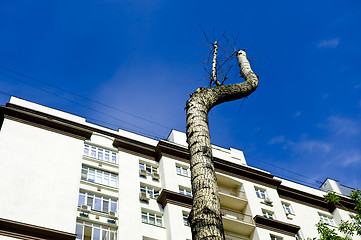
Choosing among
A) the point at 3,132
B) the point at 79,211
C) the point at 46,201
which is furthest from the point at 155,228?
the point at 3,132

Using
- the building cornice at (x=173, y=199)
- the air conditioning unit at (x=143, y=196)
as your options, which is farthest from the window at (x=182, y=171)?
the air conditioning unit at (x=143, y=196)

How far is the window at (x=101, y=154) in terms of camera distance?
31750mm

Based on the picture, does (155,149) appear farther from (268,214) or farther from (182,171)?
(268,214)

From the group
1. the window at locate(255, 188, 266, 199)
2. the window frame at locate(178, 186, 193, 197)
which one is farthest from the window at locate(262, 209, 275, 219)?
the window frame at locate(178, 186, 193, 197)

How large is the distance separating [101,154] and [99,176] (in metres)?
2.65

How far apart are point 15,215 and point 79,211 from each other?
3.91m

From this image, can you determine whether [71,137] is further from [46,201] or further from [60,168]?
[46,201]

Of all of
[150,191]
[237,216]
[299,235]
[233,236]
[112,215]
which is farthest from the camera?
[299,235]

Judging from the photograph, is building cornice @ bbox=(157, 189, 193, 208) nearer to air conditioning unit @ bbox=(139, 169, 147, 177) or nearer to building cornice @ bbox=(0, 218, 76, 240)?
air conditioning unit @ bbox=(139, 169, 147, 177)

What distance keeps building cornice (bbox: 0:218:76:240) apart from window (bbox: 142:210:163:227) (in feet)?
18.6

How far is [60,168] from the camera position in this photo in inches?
1110

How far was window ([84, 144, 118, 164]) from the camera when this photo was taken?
31750 mm

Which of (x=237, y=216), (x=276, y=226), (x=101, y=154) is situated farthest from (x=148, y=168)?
(x=276, y=226)

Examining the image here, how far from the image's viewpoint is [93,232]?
82.9 ft
